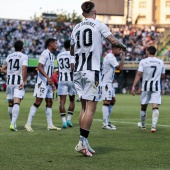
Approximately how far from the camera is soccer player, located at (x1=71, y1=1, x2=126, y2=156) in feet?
29.6

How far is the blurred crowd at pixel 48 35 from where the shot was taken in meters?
58.0

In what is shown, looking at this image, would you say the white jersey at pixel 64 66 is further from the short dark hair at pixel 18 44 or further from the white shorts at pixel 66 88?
the short dark hair at pixel 18 44

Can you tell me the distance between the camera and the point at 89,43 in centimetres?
915

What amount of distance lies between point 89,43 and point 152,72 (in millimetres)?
4594

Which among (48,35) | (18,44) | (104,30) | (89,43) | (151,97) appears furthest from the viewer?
(48,35)

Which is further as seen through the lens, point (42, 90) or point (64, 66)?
point (64, 66)

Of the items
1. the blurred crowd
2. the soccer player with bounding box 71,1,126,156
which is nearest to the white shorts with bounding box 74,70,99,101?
the soccer player with bounding box 71,1,126,156

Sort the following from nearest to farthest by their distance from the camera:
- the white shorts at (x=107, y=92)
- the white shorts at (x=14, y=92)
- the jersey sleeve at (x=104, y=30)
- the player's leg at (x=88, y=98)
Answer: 1. the player's leg at (x=88, y=98)
2. the jersey sleeve at (x=104, y=30)
3. the white shorts at (x=14, y=92)
4. the white shorts at (x=107, y=92)

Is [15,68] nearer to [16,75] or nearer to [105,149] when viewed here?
[16,75]

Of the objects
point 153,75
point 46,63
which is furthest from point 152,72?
point 46,63

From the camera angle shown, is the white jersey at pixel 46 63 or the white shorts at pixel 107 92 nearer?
the white jersey at pixel 46 63

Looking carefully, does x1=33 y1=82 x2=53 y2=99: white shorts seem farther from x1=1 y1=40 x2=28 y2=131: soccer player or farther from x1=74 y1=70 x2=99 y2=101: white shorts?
x1=74 y1=70 x2=99 y2=101: white shorts

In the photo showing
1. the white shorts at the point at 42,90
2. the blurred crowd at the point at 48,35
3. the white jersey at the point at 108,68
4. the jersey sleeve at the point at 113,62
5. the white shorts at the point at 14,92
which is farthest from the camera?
the blurred crowd at the point at 48,35

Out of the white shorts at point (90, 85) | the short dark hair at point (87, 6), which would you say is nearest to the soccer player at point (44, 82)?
the white shorts at point (90, 85)
